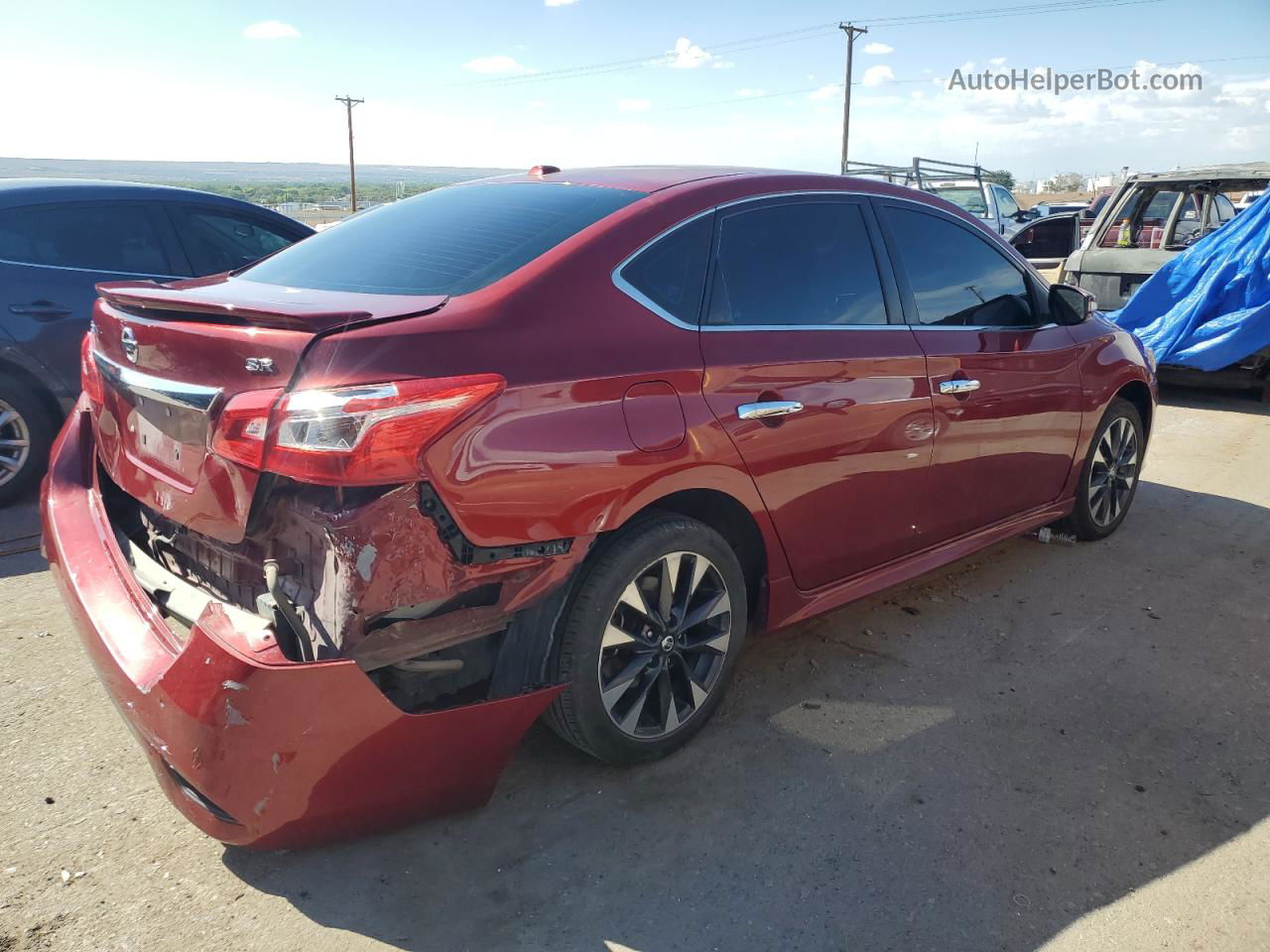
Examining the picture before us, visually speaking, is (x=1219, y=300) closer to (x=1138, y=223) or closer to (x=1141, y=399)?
(x=1138, y=223)

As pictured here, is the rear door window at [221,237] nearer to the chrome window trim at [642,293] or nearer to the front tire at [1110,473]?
the chrome window trim at [642,293]

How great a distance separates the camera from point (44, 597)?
395 centimetres

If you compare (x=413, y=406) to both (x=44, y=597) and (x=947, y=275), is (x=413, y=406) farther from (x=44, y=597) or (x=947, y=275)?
(x=44, y=597)

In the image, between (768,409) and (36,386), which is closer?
(768,409)

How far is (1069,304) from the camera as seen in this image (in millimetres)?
4258

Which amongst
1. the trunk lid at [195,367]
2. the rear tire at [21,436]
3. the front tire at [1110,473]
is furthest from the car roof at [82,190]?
the front tire at [1110,473]

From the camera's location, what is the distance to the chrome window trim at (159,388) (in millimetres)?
2264

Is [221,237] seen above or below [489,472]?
above

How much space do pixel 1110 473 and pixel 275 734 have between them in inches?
167

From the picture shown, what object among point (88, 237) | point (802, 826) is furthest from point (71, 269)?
point (802, 826)

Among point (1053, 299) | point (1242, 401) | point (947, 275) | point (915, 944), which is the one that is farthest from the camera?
point (1242, 401)

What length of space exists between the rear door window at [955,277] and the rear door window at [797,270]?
238 mm

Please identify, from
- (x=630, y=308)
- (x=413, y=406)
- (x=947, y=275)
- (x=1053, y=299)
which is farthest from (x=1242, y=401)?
(x=413, y=406)

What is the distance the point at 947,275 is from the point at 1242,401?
6.61m
